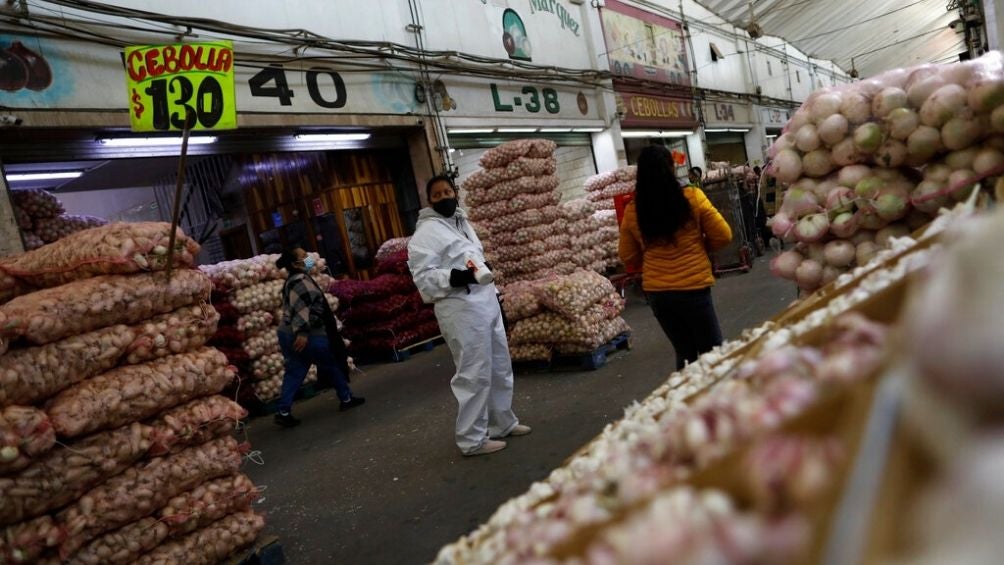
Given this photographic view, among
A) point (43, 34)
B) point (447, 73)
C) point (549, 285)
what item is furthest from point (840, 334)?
point (447, 73)

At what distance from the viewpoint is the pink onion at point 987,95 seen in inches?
69.4

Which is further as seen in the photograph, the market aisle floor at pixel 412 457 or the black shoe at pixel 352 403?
the black shoe at pixel 352 403

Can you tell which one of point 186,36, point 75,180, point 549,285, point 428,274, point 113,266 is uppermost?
point 186,36

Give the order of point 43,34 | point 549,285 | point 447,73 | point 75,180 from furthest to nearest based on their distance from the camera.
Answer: point 447,73
point 75,180
point 549,285
point 43,34

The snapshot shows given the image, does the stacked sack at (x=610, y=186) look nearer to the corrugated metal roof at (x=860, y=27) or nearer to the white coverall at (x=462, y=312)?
the white coverall at (x=462, y=312)

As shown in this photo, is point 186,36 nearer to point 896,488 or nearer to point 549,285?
point 549,285

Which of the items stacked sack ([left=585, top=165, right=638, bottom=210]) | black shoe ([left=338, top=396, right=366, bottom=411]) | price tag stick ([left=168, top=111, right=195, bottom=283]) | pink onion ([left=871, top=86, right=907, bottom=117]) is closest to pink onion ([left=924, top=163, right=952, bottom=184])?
pink onion ([left=871, top=86, right=907, bottom=117])

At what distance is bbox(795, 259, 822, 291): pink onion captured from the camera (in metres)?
2.23

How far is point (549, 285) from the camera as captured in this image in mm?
6020

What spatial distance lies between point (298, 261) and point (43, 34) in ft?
9.71

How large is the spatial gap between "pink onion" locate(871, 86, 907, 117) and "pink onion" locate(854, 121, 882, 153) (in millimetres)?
51

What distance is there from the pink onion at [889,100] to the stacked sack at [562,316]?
3895mm

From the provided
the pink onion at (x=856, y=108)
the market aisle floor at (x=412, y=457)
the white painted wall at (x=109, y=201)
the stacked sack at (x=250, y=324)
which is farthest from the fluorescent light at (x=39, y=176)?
the pink onion at (x=856, y=108)

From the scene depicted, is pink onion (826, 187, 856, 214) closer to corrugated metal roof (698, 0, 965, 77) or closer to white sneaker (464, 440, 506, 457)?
white sneaker (464, 440, 506, 457)
